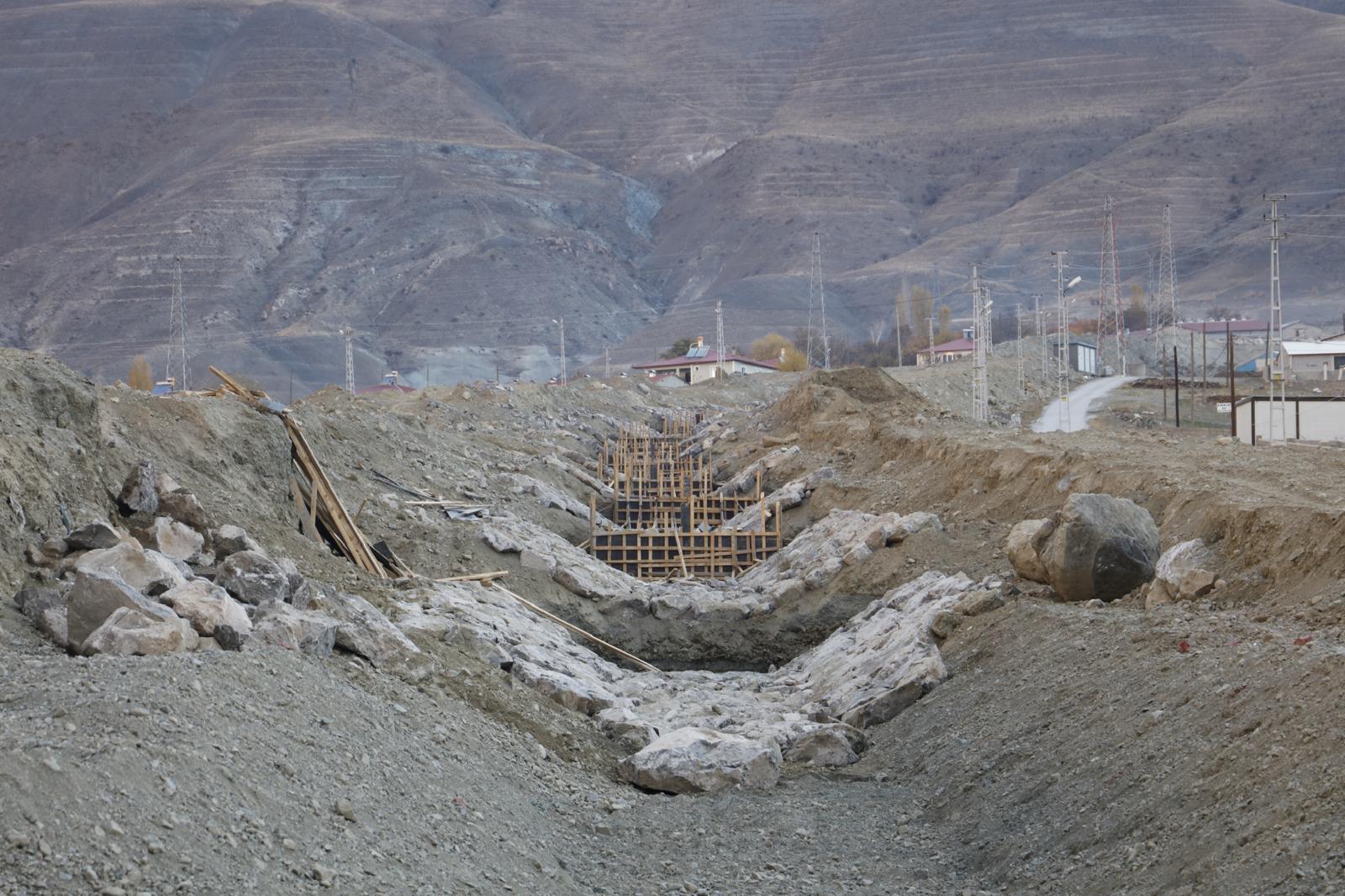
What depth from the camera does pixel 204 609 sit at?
10.5 meters

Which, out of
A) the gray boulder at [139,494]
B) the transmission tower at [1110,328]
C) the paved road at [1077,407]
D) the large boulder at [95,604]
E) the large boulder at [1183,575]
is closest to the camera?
the large boulder at [95,604]

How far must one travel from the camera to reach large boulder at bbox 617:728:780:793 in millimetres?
12062

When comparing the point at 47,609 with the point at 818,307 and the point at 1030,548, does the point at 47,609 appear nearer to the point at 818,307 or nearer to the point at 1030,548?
the point at 1030,548

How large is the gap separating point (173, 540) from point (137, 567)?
8.12ft

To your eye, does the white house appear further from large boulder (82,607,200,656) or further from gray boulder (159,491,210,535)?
large boulder (82,607,200,656)

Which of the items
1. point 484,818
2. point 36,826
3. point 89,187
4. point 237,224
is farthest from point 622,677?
point 89,187

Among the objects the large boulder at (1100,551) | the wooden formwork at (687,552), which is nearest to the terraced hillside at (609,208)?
the wooden formwork at (687,552)

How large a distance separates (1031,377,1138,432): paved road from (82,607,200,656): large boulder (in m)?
31.3

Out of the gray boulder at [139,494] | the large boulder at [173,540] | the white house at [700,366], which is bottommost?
the white house at [700,366]

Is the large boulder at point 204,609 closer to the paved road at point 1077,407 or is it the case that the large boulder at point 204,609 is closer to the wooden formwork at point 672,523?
the wooden formwork at point 672,523

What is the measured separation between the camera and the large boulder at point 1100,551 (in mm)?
14875

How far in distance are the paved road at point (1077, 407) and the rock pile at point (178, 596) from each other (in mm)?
28328

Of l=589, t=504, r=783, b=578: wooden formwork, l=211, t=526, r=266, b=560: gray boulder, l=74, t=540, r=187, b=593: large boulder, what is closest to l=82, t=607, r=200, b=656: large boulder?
l=74, t=540, r=187, b=593: large boulder

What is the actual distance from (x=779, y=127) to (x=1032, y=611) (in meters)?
190
